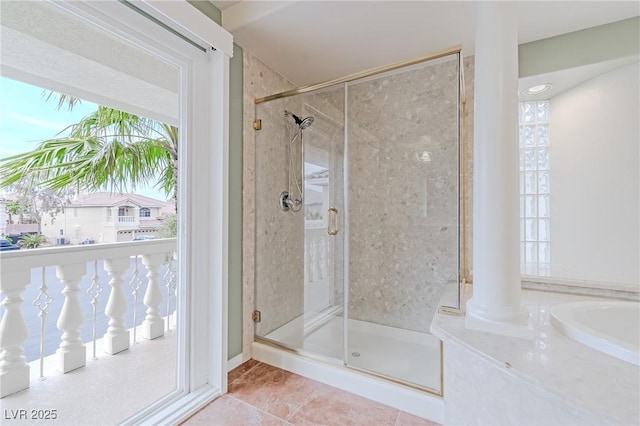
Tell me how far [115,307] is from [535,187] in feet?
9.57

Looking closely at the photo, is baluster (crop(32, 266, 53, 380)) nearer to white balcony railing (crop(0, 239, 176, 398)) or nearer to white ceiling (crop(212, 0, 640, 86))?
white balcony railing (crop(0, 239, 176, 398))

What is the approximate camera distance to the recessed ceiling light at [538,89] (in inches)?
67.0

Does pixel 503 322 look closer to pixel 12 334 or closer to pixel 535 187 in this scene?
pixel 535 187

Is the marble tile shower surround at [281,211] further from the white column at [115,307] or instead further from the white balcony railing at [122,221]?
the white column at [115,307]

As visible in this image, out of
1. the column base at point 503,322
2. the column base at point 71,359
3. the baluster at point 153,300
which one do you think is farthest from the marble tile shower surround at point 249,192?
the column base at point 503,322

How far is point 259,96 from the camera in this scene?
7.06ft

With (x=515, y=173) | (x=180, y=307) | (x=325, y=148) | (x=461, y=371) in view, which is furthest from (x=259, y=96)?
(x=461, y=371)

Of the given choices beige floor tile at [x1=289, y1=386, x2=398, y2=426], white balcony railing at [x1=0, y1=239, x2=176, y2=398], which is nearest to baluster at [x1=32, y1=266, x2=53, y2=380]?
white balcony railing at [x1=0, y1=239, x2=176, y2=398]

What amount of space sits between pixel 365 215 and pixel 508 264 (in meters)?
1.39

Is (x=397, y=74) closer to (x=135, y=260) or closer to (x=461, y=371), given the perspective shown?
(x=461, y=371)

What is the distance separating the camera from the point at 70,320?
5.83ft

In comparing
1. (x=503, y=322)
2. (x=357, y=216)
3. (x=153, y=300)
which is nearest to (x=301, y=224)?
(x=357, y=216)

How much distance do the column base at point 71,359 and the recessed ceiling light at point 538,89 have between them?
3245 millimetres

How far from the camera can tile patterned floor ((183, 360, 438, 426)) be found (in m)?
1.43
